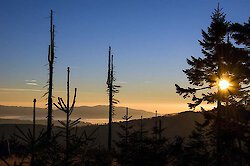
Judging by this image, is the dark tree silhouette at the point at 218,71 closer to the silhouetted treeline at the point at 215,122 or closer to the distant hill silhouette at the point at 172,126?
the silhouetted treeline at the point at 215,122

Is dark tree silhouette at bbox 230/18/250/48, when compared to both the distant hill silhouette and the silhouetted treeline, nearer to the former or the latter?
the silhouetted treeline

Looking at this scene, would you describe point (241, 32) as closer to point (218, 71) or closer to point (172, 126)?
point (218, 71)

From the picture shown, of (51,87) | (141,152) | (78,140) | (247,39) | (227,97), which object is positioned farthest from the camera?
(51,87)

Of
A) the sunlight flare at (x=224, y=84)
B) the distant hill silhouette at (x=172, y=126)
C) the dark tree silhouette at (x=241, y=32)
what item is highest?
the dark tree silhouette at (x=241, y=32)

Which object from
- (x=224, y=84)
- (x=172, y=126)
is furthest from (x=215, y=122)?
(x=172, y=126)

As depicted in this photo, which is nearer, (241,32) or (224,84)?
(241,32)

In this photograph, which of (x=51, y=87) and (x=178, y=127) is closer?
(x=51, y=87)

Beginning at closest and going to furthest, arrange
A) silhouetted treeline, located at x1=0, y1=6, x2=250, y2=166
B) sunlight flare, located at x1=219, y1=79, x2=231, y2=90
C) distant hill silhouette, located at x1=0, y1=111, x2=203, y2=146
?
1. silhouetted treeline, located at x1=0, y1=6, x2=250, y2=166
2. sunlight flare, located at x1=219, y1=79, x2=231, y2=90
3. distant hill silhouette, located at x1=0, y1=111, x2=203, y2=146

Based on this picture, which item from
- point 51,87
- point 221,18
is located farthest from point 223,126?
point 51,87

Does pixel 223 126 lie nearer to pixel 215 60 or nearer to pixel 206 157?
pixel 206 157

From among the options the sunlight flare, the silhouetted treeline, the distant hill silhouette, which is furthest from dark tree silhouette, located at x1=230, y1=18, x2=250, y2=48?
the distant hill silhouette

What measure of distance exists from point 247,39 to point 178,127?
214 ft

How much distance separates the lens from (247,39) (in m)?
21.7

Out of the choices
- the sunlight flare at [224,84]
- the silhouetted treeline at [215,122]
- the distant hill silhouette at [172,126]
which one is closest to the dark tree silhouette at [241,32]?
the silhouetted treeline at [215,122]
